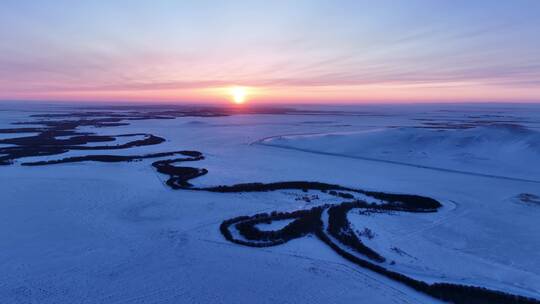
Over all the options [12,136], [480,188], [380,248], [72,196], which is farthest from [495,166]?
[12,136]

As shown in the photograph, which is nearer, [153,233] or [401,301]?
[401,301]

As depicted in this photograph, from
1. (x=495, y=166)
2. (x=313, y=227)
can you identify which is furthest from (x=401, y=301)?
(x=495, y=166)

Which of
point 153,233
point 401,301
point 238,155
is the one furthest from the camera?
point 238,155

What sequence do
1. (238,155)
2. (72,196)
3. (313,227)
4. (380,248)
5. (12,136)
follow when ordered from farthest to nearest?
(12,136) < (238,155) < (72,196) < (313,227) < (380,248)

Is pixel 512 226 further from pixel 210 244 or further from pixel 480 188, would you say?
pixel 210 244

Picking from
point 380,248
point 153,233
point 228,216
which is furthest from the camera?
point 228,216

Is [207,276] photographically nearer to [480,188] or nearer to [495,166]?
[480,188]
